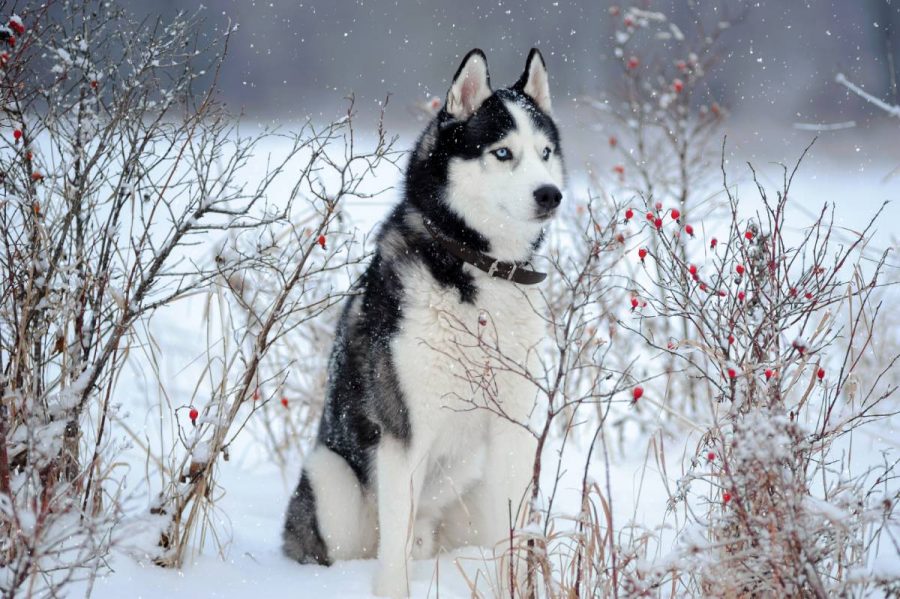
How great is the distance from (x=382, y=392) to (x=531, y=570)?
0.77m

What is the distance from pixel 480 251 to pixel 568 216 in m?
2.39

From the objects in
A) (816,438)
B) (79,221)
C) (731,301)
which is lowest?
(816,438)

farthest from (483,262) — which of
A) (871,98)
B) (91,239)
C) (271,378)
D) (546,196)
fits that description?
(871,98)

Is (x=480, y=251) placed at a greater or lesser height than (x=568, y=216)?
lesser

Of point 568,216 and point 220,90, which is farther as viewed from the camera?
point 568,216

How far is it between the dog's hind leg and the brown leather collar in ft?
2.81

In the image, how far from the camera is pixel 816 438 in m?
1.94

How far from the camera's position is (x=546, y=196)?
242 cm

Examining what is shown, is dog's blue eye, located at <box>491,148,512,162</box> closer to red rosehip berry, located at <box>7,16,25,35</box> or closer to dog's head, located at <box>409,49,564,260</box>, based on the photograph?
dog's head, located at <box>409,49,564,260</box>

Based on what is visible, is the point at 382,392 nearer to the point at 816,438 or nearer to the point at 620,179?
the point at 816,438

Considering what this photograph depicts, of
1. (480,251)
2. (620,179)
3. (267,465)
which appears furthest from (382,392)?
(620,179)

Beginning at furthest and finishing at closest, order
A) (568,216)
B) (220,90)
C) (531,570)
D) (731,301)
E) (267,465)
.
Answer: (568,216)
(267,465)
(220,90)
(731,301)
(531,570)

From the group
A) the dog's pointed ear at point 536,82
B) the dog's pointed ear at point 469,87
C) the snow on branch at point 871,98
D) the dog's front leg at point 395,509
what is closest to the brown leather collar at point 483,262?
the dog's pointed ear at point 469,87

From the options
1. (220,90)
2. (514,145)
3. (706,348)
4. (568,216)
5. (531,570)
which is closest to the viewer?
(531,570)
